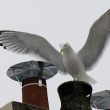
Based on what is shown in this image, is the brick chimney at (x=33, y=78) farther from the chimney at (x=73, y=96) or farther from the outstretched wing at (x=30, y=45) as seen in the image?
the chimney at (x=73, y=96)

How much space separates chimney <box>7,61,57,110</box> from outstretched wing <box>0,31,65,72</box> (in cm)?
13

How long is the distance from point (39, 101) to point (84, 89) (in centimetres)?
162

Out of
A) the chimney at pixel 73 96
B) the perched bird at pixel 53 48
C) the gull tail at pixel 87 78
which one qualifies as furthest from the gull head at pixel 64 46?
the chimney at pixel 73 96

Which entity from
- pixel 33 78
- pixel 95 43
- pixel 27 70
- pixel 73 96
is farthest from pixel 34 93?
pixel 73 96

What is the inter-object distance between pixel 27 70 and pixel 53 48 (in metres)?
0.48

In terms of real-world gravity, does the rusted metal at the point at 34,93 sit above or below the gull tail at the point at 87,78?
below

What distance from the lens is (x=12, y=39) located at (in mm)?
6074

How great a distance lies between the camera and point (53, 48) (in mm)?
6062

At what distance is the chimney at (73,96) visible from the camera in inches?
148

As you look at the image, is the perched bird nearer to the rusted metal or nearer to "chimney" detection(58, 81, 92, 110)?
the rusted metal

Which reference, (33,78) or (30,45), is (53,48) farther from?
(33,78)

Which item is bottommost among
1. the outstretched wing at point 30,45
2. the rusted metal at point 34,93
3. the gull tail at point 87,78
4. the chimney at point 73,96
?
the rusted metal at point 34,93

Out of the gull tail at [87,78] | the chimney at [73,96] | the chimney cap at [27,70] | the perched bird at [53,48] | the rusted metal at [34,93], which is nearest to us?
the chimney at [73,96]

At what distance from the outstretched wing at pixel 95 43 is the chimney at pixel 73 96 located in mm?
2213
